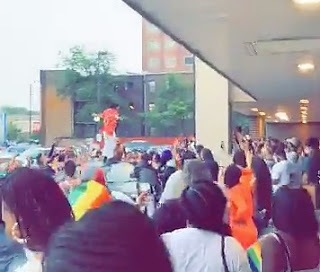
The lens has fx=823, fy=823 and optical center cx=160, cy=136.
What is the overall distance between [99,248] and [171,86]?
166 ft

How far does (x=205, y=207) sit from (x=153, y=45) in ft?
327

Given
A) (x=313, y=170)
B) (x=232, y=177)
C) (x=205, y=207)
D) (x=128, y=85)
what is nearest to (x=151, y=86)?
(x=128, y=85)

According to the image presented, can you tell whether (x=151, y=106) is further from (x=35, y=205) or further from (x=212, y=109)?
(x=35, y=205)

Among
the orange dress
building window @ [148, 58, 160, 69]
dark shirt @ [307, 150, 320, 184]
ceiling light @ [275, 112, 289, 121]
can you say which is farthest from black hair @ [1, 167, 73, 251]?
building window @ [148, 58, 160, 69]

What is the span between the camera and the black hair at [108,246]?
56.0 inches

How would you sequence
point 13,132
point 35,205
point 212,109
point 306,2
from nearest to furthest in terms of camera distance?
point 35,205, point 306,2, point 212,109, point 13,132

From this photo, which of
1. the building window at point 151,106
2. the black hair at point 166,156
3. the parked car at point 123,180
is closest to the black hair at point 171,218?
the parked car at point 123,180

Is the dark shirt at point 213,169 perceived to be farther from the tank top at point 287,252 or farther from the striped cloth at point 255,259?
the tank top at point 287,252

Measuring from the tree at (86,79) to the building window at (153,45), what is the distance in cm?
5503

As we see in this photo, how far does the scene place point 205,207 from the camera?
426cm

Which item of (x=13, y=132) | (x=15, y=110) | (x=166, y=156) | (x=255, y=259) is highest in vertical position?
(x=15, y=110)

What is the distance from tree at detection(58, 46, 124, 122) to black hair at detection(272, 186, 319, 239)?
41.3m

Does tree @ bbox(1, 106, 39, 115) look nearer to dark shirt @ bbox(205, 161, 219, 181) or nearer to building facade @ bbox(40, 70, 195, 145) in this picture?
building facade @ bbox(40, 70, 195, 145)

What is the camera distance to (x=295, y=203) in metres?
4.24
